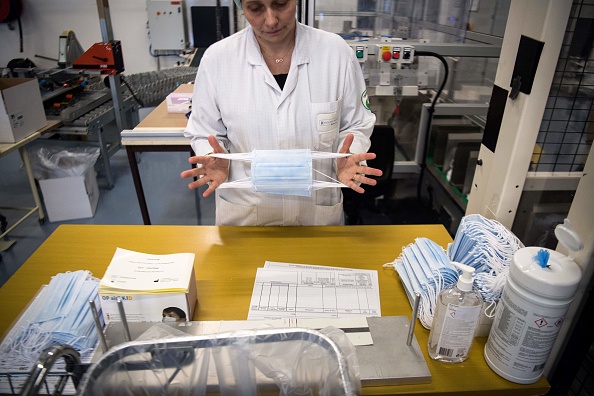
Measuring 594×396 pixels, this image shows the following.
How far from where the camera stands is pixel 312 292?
3.45 feet

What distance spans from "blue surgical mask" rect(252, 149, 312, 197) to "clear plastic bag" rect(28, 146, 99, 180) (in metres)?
2.34

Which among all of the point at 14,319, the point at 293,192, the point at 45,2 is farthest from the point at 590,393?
the point at 45,2

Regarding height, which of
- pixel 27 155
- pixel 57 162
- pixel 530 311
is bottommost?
pixel 57 162

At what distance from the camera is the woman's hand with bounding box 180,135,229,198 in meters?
1.16

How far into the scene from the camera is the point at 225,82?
4.30ft

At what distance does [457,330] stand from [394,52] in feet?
5.93

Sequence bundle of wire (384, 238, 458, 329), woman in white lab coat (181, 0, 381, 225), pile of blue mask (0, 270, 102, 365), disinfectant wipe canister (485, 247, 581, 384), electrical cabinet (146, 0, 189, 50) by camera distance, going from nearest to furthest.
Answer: disinfectant wipe canister (485, 247, 581, 384) < pile of blue mask (0, 270, 102, 365) < bundle of wire (384, 238, 458, 329) < woman in white lab coat (181, 0, 381, 225) < electrical cabinet (146, 0, 189, 50)

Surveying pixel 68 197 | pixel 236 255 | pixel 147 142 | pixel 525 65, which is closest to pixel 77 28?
pixel 68 197

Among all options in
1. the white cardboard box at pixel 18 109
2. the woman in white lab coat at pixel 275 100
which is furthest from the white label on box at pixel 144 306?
the white cardboard box at pixel 18 109

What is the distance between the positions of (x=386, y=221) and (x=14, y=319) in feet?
7.78

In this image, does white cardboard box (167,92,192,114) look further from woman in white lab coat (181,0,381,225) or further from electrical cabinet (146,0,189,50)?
electrical cabinet (146,0,189,50)

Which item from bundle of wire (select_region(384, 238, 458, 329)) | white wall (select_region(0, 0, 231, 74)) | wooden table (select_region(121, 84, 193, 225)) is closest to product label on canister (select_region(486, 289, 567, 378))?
bundle of wire (select_region(384, 238, 458, 329))

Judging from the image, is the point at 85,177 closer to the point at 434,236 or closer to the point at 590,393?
the point at 434,236

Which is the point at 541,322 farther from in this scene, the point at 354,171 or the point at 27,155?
the point at 27,155
